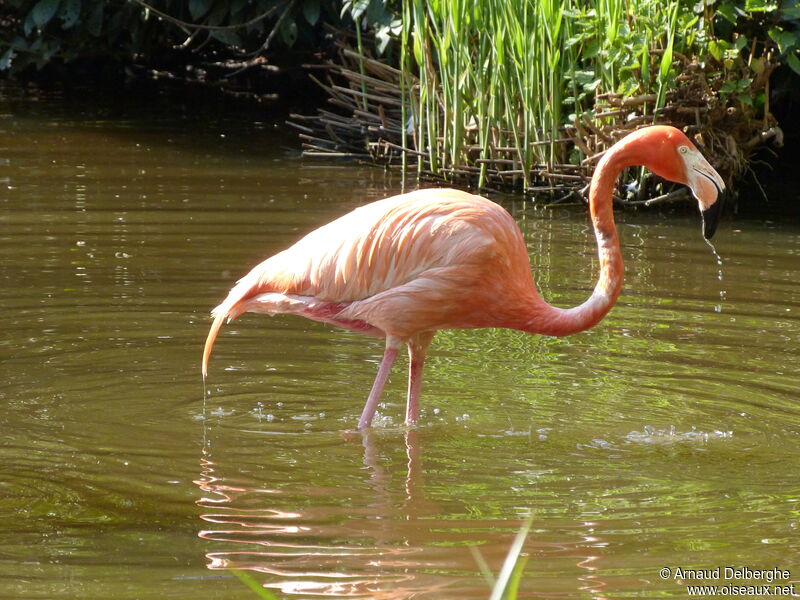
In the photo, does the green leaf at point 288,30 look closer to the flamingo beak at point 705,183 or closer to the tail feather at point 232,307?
the tail feather at point 232,307

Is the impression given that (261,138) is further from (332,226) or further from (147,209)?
(332,226)

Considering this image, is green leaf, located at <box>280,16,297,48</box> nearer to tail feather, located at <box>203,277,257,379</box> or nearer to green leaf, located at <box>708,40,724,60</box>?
green leaf, located at <box>708,40,724,60</box>

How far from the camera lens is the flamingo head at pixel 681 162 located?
14.4 ft

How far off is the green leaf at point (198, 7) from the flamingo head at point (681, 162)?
8.14m

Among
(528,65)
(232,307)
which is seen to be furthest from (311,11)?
(232,307)

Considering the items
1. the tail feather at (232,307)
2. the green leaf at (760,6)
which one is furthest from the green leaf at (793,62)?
the tail feather at (232,307)

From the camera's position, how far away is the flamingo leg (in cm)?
467

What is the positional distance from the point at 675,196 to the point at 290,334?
362cm

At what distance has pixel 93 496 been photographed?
3799mm

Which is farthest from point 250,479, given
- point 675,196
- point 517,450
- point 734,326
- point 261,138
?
point 261,138

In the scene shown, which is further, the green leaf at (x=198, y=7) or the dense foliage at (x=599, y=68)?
the green leaf at (x=198, y=7)

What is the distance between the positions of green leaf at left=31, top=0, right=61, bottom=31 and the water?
4605 millimetres

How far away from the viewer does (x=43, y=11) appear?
1193cm

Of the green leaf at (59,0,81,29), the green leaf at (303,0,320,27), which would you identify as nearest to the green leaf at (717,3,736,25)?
the green leaf at (303,0,320,27)
